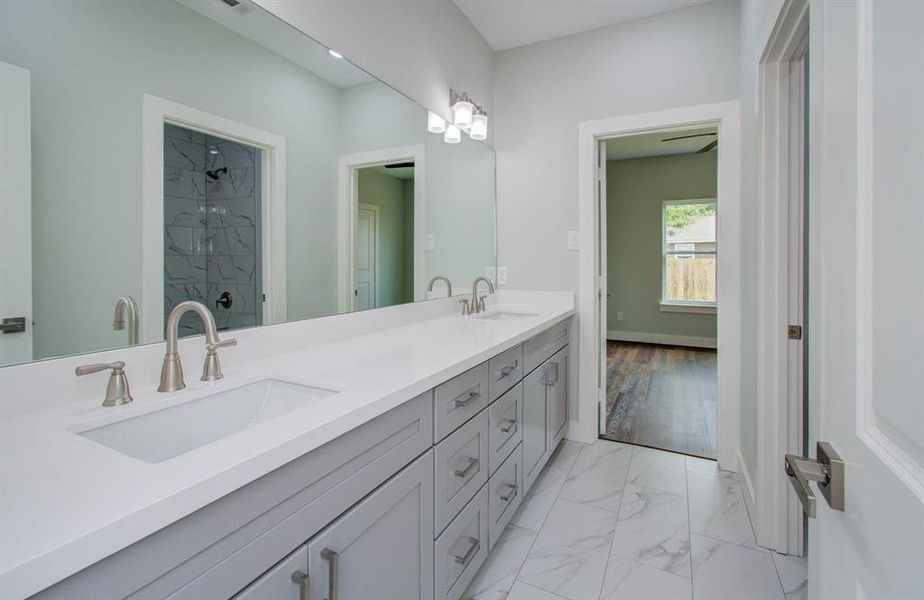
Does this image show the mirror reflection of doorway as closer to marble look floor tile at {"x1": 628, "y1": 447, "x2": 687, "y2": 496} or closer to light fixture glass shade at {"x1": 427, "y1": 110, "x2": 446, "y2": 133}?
light fixture glass shade at {"x1": 427, "y1": 110, "x2": 446, "y2": 133}

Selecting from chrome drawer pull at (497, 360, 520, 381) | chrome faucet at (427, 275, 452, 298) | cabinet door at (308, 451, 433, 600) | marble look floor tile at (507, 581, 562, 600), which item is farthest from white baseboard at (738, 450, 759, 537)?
chrome faucet at (427, 275, 452, 298)

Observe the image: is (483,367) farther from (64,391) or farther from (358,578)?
(64,391)

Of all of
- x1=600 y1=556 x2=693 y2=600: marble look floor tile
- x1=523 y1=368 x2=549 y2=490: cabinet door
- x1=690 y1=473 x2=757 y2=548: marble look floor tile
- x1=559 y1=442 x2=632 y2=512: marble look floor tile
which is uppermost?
x1=523 y1=368 x2=549 y2=490: cabinet door

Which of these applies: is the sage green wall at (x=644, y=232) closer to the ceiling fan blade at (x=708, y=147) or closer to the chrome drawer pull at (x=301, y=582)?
the ceiling fan blade at (x=708, y=147)

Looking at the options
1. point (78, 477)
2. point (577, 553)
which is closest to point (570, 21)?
point (577, 553)

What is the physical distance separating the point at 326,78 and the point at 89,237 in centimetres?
97

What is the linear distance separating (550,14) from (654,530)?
8.89ft

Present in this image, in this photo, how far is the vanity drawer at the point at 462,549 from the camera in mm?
1228

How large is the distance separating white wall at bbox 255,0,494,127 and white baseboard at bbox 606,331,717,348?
14.3ft

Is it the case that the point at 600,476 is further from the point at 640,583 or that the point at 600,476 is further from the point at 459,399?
the point at 459,399

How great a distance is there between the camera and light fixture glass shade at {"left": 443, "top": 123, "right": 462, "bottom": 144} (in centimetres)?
243

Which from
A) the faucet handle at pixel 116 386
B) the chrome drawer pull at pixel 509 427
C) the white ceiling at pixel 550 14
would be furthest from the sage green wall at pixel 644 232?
the faucet handle at pixel 116 386

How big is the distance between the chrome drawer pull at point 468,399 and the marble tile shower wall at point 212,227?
665 mm

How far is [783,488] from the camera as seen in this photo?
1.70 m
